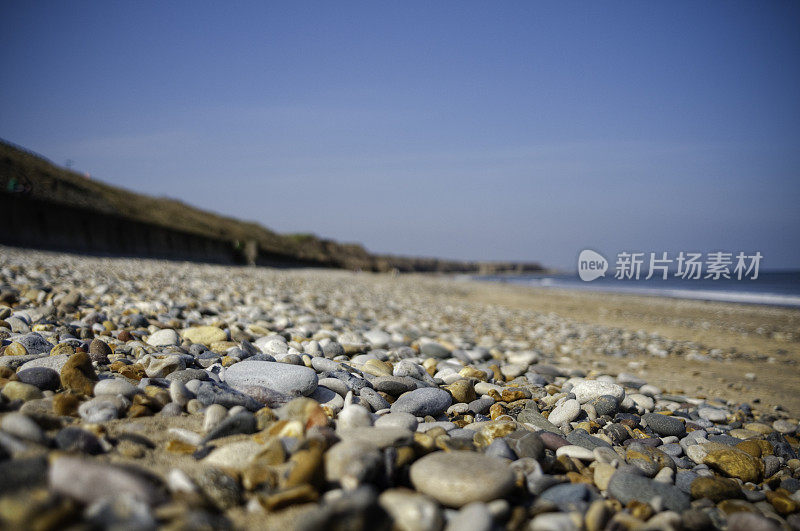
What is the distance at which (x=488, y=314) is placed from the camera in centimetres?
1118

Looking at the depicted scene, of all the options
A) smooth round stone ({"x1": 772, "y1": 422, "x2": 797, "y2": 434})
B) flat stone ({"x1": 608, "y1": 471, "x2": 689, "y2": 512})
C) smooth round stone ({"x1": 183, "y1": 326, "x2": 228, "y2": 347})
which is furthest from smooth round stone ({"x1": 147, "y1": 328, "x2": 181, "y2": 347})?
smooth round stone ({"x1": 772, "y1": 422, "x2": 797, "y2": 434})

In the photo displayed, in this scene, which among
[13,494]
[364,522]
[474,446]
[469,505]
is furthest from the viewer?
[474,446]

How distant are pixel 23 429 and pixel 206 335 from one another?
2091 mm

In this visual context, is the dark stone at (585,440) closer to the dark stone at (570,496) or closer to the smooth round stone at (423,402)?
the dark stone at (570,496)

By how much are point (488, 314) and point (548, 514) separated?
9.73m

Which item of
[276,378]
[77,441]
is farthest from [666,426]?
[77,441]

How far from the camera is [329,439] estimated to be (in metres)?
1.79

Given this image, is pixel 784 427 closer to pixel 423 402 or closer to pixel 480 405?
pixel 480 405

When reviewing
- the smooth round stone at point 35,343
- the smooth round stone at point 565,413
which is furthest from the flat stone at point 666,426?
the smooth round stone at point 35,343

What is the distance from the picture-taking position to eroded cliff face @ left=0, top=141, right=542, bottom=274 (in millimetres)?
13211

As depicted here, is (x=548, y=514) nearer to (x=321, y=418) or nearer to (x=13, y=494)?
(x=321, y=418)

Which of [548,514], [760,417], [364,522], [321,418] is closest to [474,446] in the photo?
[548,514]

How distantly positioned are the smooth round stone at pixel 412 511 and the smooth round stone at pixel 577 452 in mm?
1097

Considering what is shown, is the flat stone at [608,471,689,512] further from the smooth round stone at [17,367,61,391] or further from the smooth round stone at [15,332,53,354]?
the smooth round stone at [15,332,53,354]
